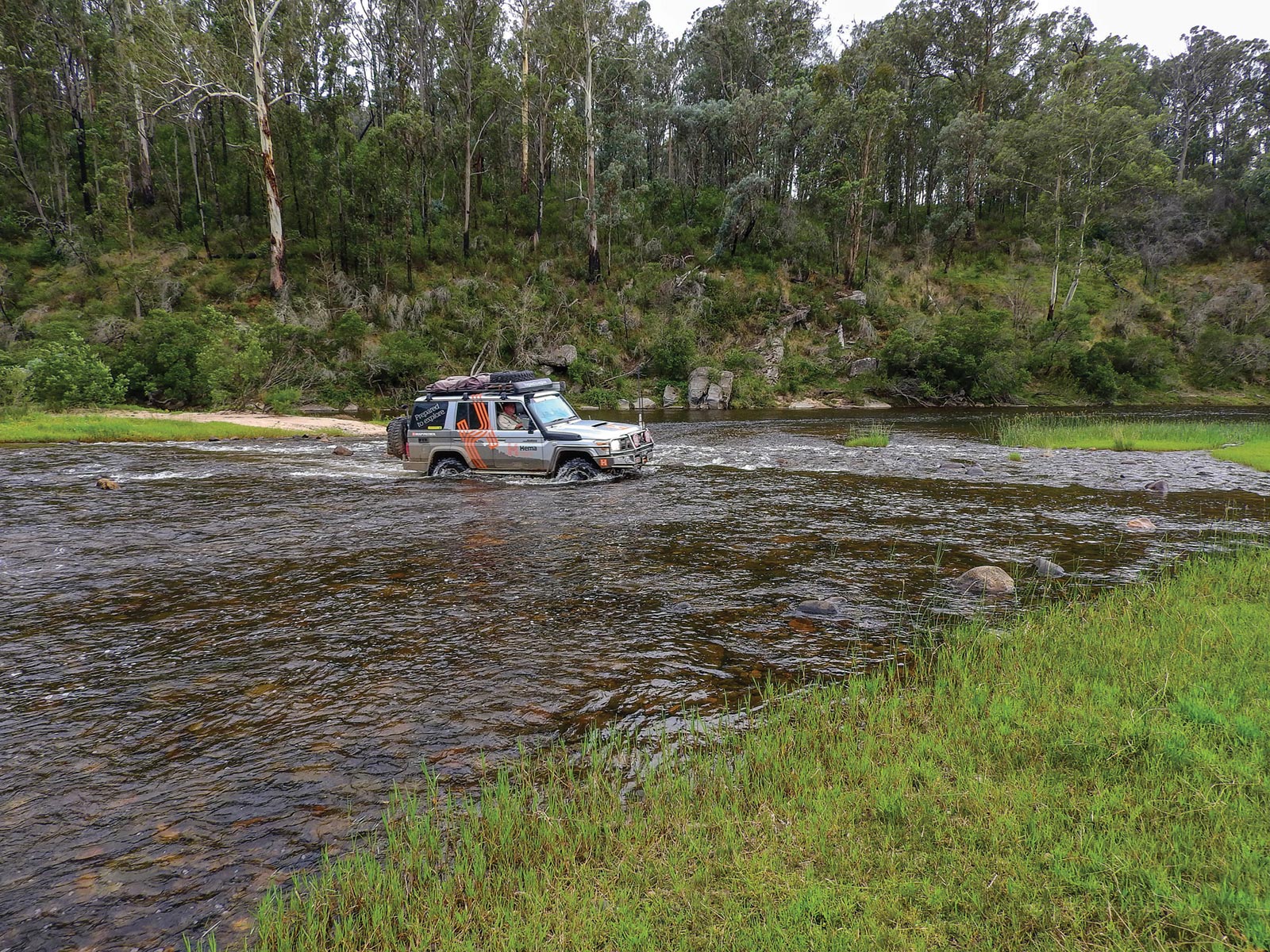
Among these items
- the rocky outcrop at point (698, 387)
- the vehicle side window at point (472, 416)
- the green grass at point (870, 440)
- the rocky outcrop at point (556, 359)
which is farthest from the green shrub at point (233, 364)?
the green grass at point (870, 440)

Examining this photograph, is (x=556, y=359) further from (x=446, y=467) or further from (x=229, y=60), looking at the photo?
(x=446, y=467)

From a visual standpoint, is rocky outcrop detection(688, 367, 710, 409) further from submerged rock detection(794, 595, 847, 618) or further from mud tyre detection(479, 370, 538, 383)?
submerged rock detection(794, 595, 847, 618)

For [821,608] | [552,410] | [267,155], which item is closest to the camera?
[821,608]

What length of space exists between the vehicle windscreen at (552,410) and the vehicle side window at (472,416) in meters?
1.24

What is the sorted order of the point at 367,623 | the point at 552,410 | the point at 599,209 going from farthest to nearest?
the point at 599,209, the point at 552,410, the point at 367,623

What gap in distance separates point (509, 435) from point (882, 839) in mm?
13006

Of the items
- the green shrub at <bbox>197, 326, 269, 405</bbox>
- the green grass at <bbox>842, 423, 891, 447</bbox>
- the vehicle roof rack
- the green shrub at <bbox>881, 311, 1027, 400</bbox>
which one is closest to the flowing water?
the vehicle roof rack

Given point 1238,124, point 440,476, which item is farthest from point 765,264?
point 1238,124

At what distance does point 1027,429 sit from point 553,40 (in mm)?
48847

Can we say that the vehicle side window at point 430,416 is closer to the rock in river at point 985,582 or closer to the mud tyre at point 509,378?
the mud tyre at point 509,378

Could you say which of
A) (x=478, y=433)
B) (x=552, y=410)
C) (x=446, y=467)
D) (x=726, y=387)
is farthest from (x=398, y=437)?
(x=726, y=387)

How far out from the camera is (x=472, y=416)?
15422 mm

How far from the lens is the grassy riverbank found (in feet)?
8.94

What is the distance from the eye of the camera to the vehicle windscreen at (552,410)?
15.1 m
